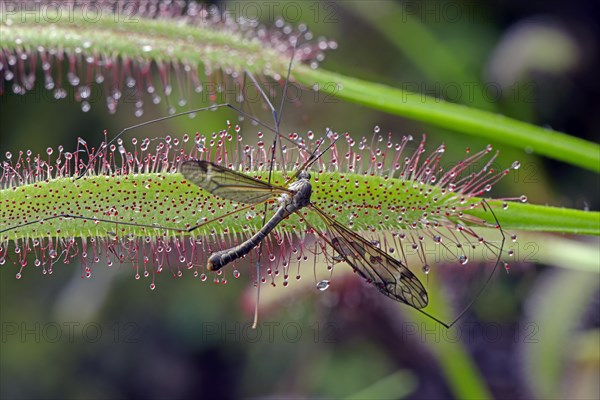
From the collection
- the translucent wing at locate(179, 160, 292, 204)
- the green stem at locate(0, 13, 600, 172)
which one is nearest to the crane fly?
the translucent wing at locate(179, 160, 292, 204)

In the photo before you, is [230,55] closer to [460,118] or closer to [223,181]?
[223,181]

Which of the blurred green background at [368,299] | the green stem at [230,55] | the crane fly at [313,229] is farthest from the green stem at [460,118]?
the crane fly at [313,229]

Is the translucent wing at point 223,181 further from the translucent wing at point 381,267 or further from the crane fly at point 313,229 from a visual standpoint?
the translucent wing at point 381,267

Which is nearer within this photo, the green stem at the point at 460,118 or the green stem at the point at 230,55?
the green stem at the point at 230,55

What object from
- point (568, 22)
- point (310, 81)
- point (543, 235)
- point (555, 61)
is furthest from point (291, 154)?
point (568, 22)

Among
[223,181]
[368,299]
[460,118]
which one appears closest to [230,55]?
[223,181]

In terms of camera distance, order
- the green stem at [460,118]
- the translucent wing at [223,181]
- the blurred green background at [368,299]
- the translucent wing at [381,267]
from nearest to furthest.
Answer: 1. the translucent wing at [223,181]
2. the translucent wing at [381,267]
3. the green stem at [460,118]
4. the blurred green background at [368,299]

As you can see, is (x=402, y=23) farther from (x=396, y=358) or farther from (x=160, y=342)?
(x=160, y=342)

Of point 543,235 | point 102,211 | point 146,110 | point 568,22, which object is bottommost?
point 146,110

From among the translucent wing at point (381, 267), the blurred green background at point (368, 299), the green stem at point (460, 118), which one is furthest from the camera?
the blurred green background at point (368, 299)
